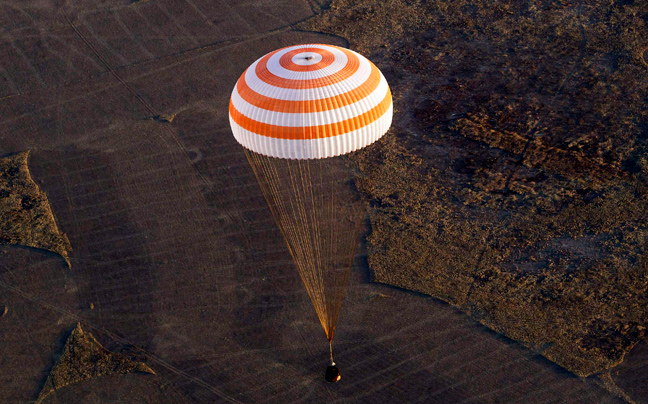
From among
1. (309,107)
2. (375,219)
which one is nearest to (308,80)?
(309,107)

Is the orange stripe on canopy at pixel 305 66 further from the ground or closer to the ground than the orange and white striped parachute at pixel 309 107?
further from the ground

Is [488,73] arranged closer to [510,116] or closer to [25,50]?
[510,116]

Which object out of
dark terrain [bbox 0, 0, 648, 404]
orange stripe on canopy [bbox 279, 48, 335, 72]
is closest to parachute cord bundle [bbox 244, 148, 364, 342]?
dark terrain [bbox 0, 0, 648, 404]

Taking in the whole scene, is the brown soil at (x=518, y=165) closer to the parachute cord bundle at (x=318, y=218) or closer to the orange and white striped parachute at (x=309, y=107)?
the parachute cord bundle at (x=318, y=218)

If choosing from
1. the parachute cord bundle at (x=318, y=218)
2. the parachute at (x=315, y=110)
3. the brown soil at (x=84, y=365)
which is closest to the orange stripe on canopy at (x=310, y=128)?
the parachute at (x=315, y=110)

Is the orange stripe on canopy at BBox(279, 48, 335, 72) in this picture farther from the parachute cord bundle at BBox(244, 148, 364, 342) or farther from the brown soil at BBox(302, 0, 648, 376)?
the brown soil at BBox(302, 0, 648, 376)

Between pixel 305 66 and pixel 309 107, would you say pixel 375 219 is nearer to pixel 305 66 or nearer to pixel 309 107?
pixel 309 107
